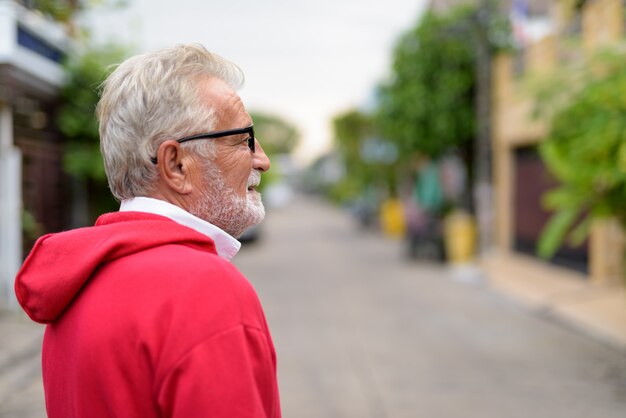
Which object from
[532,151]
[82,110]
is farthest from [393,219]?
[82,110]

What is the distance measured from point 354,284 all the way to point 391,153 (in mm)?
15018

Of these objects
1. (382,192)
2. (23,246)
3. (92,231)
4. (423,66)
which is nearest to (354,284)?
(23,246)

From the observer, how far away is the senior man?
1.11 m

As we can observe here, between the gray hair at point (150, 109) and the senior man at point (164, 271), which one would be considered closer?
the senior man at point (164, 271)

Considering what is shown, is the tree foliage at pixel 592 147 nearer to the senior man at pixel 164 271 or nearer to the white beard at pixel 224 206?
the white beard at pixel 224 206

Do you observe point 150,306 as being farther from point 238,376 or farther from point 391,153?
point 391,153

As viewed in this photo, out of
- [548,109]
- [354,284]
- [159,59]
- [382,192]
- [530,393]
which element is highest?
[159,59]

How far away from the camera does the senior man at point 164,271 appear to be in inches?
43.9

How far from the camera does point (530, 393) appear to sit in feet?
19.3

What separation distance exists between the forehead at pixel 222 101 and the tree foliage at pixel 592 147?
4906 millimetres

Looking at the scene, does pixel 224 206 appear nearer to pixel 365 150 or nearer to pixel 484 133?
pixel 484 133

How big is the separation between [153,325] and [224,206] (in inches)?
13.2

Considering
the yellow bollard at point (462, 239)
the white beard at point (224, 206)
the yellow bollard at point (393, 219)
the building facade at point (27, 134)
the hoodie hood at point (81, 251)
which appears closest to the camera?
the hoodie hood at point (81, 251)

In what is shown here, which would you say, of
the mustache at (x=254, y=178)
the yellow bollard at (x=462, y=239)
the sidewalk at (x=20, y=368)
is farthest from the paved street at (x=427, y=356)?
the mustache at (x=254, y=178)
